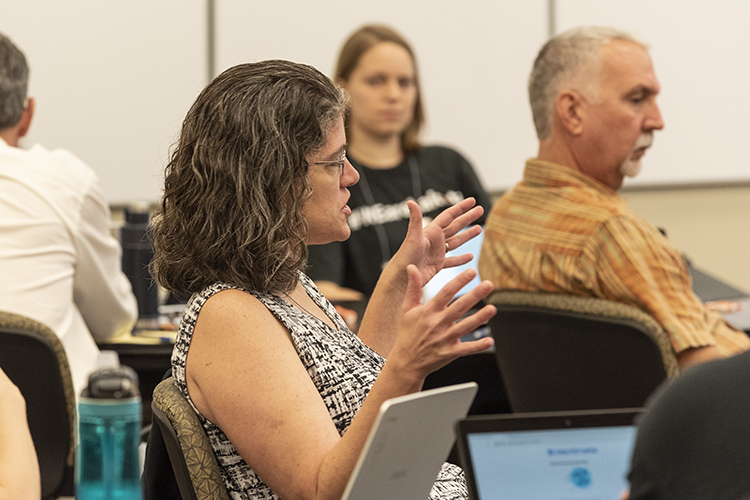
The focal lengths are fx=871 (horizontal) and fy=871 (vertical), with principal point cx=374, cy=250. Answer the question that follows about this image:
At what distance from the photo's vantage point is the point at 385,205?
2.96m

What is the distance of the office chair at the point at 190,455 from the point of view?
104 cm

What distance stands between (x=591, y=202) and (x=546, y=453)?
88 centimetres

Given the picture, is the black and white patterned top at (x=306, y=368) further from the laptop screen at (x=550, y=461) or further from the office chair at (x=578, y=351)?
the office chair at (x=578, y=351)

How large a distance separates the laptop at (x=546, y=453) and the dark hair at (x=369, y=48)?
7.11 ft

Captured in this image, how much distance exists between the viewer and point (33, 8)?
145 inches

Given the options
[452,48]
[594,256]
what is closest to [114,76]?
[452,48]

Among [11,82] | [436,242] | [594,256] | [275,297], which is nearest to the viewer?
[275,297]

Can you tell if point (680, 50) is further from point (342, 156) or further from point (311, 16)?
point (342, 156)

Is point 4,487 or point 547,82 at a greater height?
point 547,82

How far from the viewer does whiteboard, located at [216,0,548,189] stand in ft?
12.5

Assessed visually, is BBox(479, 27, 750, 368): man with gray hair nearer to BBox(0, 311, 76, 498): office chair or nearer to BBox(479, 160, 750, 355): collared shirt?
BBox(479, 160, 750, 355): collared shirt

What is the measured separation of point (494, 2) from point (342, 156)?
2.87m

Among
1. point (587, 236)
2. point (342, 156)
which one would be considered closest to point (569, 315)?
point (587, 236)

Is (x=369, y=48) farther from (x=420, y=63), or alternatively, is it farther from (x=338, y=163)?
(x=338, y=163)
